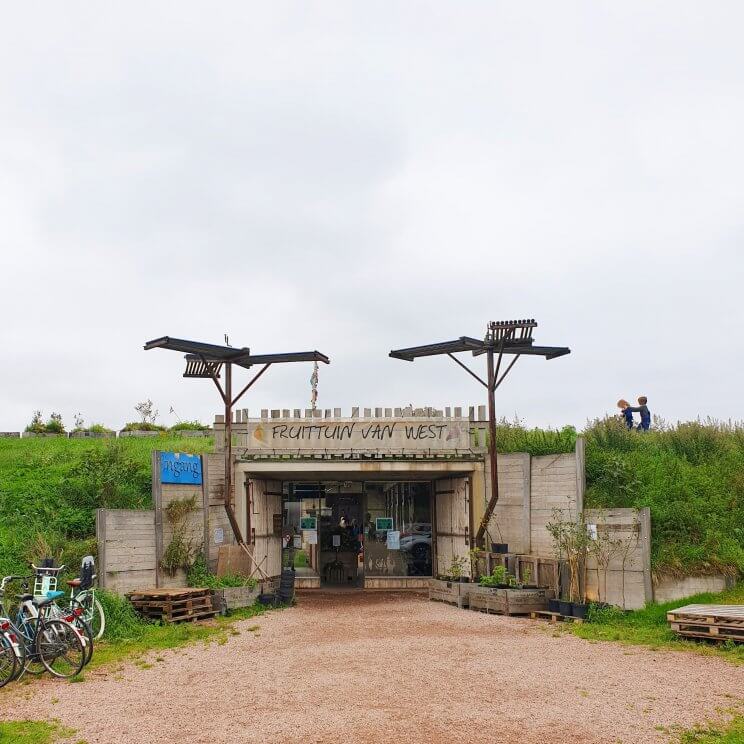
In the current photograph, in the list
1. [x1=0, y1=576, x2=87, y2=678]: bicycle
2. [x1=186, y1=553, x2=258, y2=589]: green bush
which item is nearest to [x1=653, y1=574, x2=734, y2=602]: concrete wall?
[x1=186, y1=553, x2=258, y2=589]: green bush

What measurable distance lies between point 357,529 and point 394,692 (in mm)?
11121

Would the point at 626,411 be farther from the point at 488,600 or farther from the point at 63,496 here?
the point at 63,496

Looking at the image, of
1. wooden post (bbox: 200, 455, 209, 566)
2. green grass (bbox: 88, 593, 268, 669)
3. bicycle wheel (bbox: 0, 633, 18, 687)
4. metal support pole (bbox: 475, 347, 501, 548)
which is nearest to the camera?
bicycle wheel (bbox: 0, 633, 18, 687)

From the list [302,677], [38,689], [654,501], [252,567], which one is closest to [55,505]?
[252,567]

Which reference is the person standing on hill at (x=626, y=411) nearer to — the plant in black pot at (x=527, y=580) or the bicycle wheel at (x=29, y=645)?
the plant in black pot at (x=527, y=580)

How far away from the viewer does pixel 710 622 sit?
10.9 meters

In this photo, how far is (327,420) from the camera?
17531 mm

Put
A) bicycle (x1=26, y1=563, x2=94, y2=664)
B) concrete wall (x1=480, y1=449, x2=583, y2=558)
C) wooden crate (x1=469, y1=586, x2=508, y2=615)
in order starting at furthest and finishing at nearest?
concrete wall (x1=480, y1=449, x2=583, y2=558)
wooden crate (x1=469, y1=586, x2=508, y2=615)
bicycle (x1=26, y1=563, x2=94, y2=664)

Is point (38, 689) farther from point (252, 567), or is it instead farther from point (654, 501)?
point (654, 501)

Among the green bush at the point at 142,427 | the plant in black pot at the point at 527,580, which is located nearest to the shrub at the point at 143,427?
the green bush at the point at 142,427

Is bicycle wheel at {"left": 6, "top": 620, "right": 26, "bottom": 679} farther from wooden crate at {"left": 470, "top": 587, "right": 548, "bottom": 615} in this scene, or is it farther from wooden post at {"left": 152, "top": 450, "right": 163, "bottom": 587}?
wooden crate at {"left": 470, "top": 587, "right": 548, "bottom": 615}

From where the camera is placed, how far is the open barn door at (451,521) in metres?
17.4

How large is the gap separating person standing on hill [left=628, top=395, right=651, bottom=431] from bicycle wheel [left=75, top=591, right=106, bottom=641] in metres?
13.6

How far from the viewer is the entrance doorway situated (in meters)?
19.0
